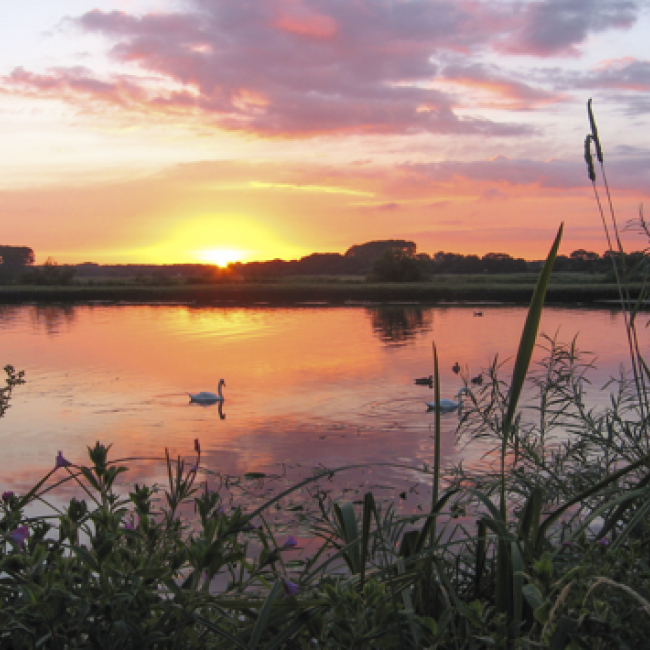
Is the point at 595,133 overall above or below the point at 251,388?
above

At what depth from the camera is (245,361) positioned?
575 inches

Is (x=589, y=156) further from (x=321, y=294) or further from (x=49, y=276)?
(x=49, y=276)

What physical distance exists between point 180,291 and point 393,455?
1675 inches

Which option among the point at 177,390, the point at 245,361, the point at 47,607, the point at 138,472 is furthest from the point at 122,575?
the point at 245,361

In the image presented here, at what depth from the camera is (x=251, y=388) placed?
11.3 metres

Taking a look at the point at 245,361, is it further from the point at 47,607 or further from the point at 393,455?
the point at 47,607

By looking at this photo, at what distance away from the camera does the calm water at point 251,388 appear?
22.7 ft

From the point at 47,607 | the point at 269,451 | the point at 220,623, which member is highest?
the point at 47,607

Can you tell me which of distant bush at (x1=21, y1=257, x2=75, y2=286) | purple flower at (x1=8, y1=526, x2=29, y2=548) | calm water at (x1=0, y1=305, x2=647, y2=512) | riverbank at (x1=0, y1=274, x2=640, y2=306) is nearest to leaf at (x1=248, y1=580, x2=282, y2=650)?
purple flower at (x1=8, y1=526, x2=29, y2=548)

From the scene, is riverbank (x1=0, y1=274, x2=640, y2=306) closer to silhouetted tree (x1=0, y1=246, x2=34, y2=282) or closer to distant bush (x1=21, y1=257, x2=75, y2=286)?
distant bush (x1=21, y1=257, x2=75, y2=286)

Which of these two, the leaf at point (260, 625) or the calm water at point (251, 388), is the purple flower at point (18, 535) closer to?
the leaf at point (260, 625)

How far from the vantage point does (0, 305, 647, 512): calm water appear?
6.92 m

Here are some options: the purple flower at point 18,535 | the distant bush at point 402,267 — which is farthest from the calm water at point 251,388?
the distant bush at point 402,267

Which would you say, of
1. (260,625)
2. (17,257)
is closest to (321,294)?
(260,625)
